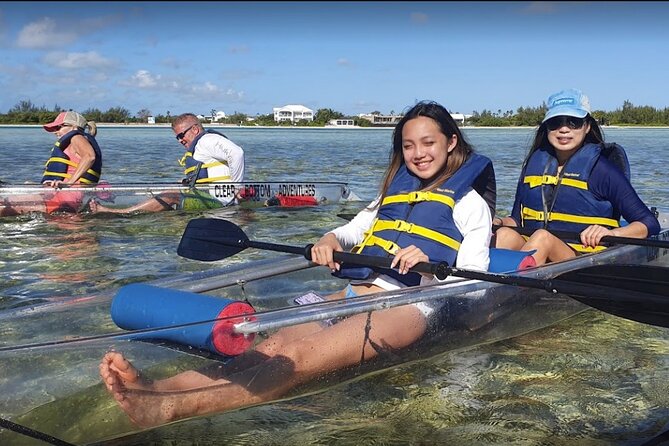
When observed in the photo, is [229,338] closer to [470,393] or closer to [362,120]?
[470,393]

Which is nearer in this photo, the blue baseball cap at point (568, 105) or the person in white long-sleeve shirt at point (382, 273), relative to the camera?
the person in white long-sleeve shirt at point (382, 273)

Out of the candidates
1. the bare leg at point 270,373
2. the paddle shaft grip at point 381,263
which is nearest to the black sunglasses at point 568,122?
the paddle shaft grip at point 381,263

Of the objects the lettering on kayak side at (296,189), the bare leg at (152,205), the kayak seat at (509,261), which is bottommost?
the bare leg at (152,205)

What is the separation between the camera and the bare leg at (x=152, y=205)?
9.09 meters

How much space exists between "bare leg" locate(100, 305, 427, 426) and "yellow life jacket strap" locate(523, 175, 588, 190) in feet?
6.61

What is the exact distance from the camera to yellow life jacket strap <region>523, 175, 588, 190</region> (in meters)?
4.92

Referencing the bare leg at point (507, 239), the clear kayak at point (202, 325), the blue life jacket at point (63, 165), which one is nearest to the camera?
the clear kayak at point (202, 325)

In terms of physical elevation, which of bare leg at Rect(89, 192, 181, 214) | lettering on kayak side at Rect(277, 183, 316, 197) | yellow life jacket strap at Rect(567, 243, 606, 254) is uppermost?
yellow life jacket strap at Rect(567, 243, 606, 254)

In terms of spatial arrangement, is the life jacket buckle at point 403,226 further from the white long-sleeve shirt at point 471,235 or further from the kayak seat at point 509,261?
the kayak seat at point 509,261

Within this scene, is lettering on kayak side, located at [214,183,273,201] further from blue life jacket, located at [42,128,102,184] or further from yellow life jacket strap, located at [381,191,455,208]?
yellow life jacket strap, located at [381,191,455,208]

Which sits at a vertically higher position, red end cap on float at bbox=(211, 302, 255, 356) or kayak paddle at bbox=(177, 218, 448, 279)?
kayak paddle at bbox=(177, 218, 448, 279)

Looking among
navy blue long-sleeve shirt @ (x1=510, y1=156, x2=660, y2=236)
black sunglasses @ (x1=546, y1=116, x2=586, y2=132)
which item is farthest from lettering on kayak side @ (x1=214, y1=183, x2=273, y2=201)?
navy blue long-sleeve shirt @ (x1=510, y1=156, x2=660, y2=236)

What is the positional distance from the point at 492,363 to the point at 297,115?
107 m

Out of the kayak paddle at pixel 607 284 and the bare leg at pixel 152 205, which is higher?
the kayak paddle at pixel 607 284
